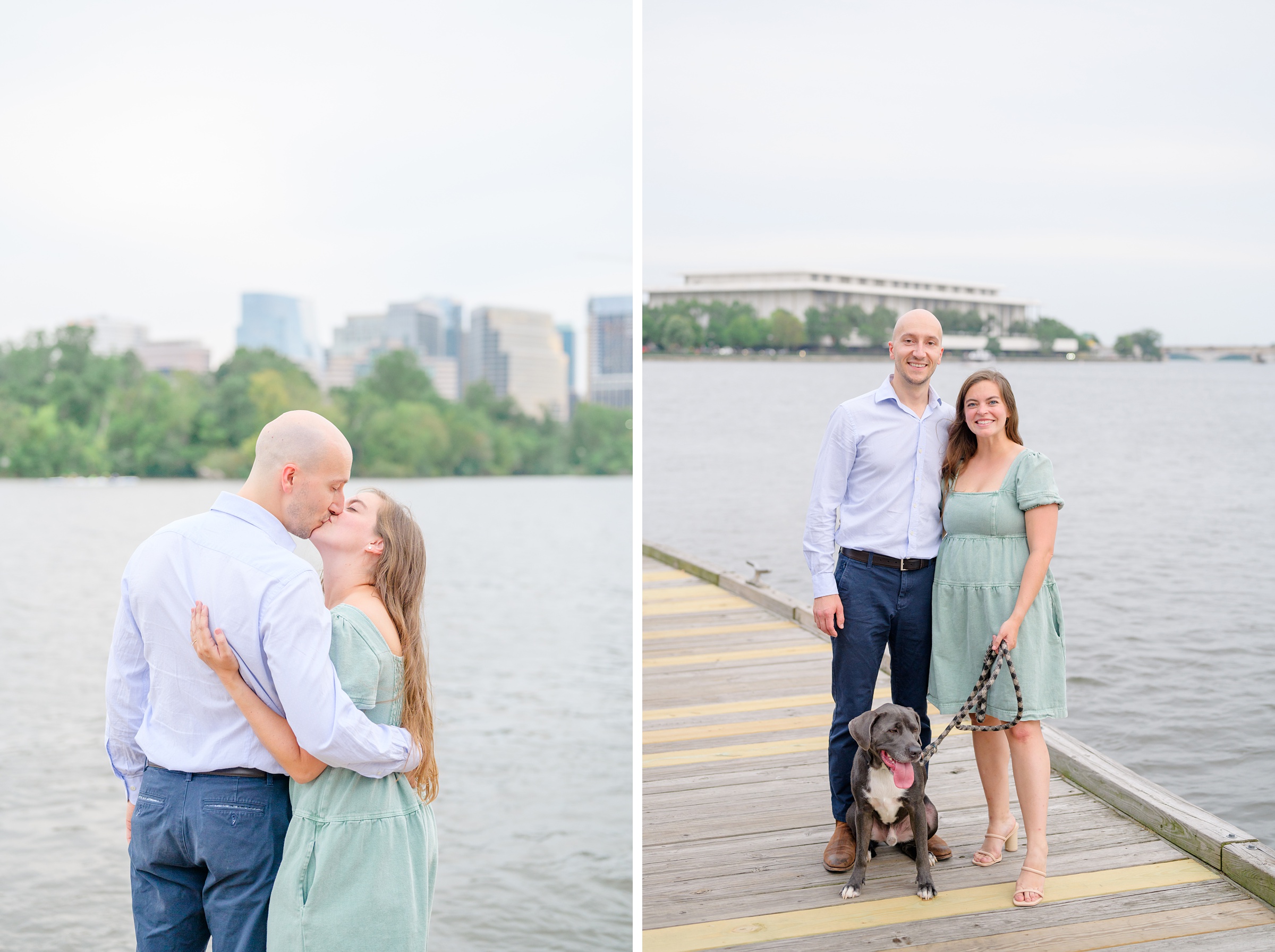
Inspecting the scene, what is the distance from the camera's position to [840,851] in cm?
302

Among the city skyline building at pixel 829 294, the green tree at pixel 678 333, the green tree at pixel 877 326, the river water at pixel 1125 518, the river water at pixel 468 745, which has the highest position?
the city skyline building at pixel 829 294

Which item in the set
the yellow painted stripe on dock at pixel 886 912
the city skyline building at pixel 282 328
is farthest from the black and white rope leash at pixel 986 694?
the city skyline building at pixel 282 328

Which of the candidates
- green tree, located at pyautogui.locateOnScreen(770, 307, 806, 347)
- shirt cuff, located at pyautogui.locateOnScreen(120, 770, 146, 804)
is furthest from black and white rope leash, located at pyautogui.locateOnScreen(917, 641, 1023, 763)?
green tree, located at pyautogui.locateOnScreen(770, 307, 806, 347)

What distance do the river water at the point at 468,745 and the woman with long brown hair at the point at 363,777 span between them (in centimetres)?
99

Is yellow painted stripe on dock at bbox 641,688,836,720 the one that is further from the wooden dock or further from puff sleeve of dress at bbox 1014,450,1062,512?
puff sleeve of dress at bbox 1014,450,1062,512

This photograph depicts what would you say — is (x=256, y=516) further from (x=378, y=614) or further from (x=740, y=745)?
(x=740, y=745)

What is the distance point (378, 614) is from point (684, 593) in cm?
464

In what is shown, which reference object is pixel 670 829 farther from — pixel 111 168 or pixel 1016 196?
pixel 111 168

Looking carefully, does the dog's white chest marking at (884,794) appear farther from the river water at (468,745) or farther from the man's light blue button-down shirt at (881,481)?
the river water at (468,745)

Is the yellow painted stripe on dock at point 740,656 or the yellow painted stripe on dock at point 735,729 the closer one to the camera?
the yellow painted stripe on dock at point 735,729

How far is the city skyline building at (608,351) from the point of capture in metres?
63.3

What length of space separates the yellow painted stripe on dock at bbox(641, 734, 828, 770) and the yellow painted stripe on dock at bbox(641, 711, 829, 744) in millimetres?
107

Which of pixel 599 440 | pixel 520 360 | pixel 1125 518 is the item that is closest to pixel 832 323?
pixel 1125 518

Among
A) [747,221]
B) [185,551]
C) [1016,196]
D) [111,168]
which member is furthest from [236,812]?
[111,168]
